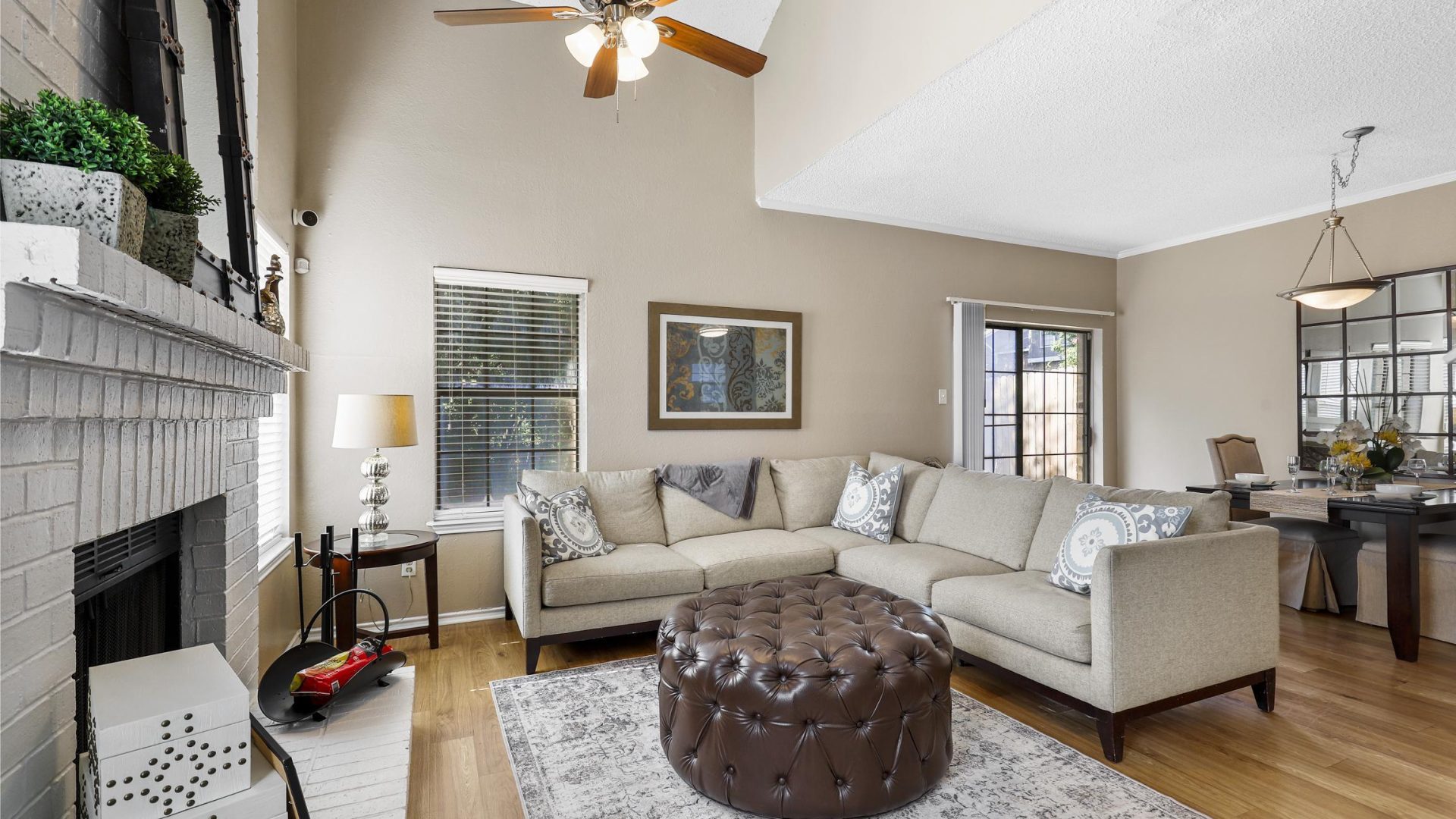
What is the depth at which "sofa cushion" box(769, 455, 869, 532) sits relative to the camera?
4.39m

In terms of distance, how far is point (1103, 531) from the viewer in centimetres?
286

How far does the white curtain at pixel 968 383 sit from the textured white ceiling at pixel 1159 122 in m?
0.71

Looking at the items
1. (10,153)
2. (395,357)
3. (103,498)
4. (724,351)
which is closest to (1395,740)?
(724,351)

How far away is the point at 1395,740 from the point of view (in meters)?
2.54

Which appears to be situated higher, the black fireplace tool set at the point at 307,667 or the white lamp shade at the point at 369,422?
the white lamp shade at the point at 369,422

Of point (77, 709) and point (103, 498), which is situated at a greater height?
point (103, 498)

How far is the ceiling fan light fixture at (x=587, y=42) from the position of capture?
2.43 metres

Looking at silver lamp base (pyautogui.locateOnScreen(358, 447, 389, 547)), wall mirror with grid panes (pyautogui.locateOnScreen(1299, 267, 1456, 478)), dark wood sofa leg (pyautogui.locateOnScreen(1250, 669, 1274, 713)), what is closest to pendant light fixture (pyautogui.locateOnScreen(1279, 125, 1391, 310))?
wall mirror with grid panes (pyautogui.locateOnScreen(1299, 267, 1456, 478))

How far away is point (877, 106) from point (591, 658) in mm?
3050

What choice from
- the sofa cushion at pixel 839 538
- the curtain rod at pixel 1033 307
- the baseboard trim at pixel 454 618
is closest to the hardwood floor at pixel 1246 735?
the baseboard trim at pixel 454 618

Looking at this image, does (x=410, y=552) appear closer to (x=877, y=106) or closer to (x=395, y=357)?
(x=395, y=357)

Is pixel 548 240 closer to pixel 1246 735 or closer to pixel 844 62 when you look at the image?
pixel 844 62

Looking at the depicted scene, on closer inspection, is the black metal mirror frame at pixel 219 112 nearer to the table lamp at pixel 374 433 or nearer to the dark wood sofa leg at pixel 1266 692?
the table lamp at pixel 374 433

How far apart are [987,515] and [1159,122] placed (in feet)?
6.90
